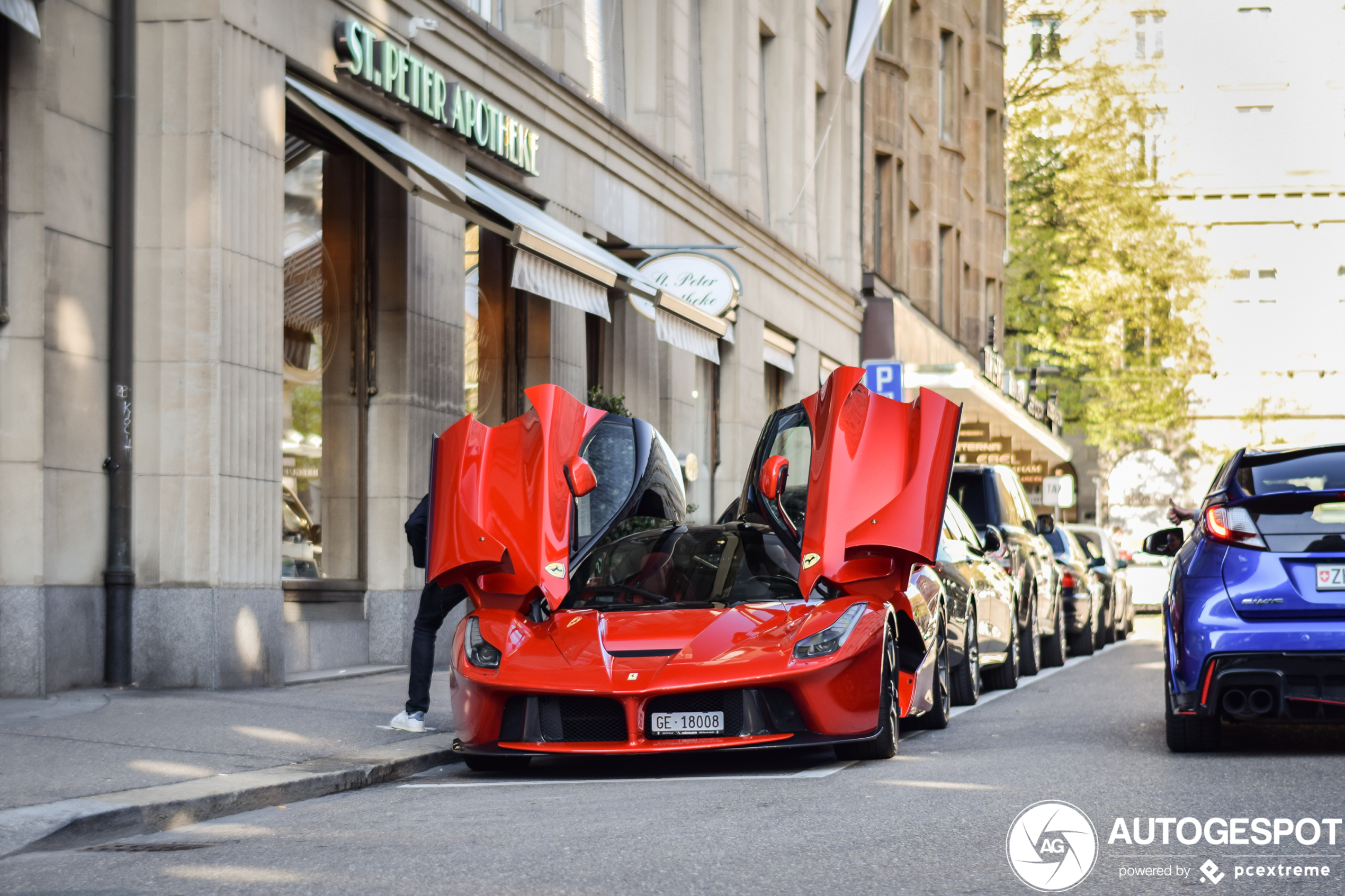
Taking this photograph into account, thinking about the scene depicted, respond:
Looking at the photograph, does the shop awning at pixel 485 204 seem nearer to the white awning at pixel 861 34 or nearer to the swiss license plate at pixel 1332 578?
the swiss license plate at pixel 1332 578

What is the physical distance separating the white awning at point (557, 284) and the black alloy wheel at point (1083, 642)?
702 centimetres

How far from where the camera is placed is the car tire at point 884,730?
28.6ft

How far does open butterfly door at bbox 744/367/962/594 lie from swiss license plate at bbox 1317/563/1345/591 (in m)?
1.86

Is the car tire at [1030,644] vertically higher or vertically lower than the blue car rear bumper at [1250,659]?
lower

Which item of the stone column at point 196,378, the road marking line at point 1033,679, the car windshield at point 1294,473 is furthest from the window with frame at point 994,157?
the car windshield at point 1294,473

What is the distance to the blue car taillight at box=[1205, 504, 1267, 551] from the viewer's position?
848cm

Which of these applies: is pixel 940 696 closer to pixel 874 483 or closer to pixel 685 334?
pixel 874 483

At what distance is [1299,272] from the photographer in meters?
74.3

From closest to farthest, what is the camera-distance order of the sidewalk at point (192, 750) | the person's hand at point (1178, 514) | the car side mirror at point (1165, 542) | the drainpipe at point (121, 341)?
1. the sidewalk at point (192, 750)
2. the car side mirror at point (1165, 542)
3. the person's hand at point (1178, 514)
4. the drainpipe at point (121, 341)

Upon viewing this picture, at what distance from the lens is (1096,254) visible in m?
46.2

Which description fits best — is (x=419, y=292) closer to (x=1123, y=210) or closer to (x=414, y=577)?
(x=414, y=577)

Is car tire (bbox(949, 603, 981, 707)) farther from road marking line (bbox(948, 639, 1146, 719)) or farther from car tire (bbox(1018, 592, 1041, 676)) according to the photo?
car tire (bbox(1018, 592, 1041, 676))

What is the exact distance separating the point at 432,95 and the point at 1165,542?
27.0 feet

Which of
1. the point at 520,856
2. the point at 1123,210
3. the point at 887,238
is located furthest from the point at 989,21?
the point at 520,856
